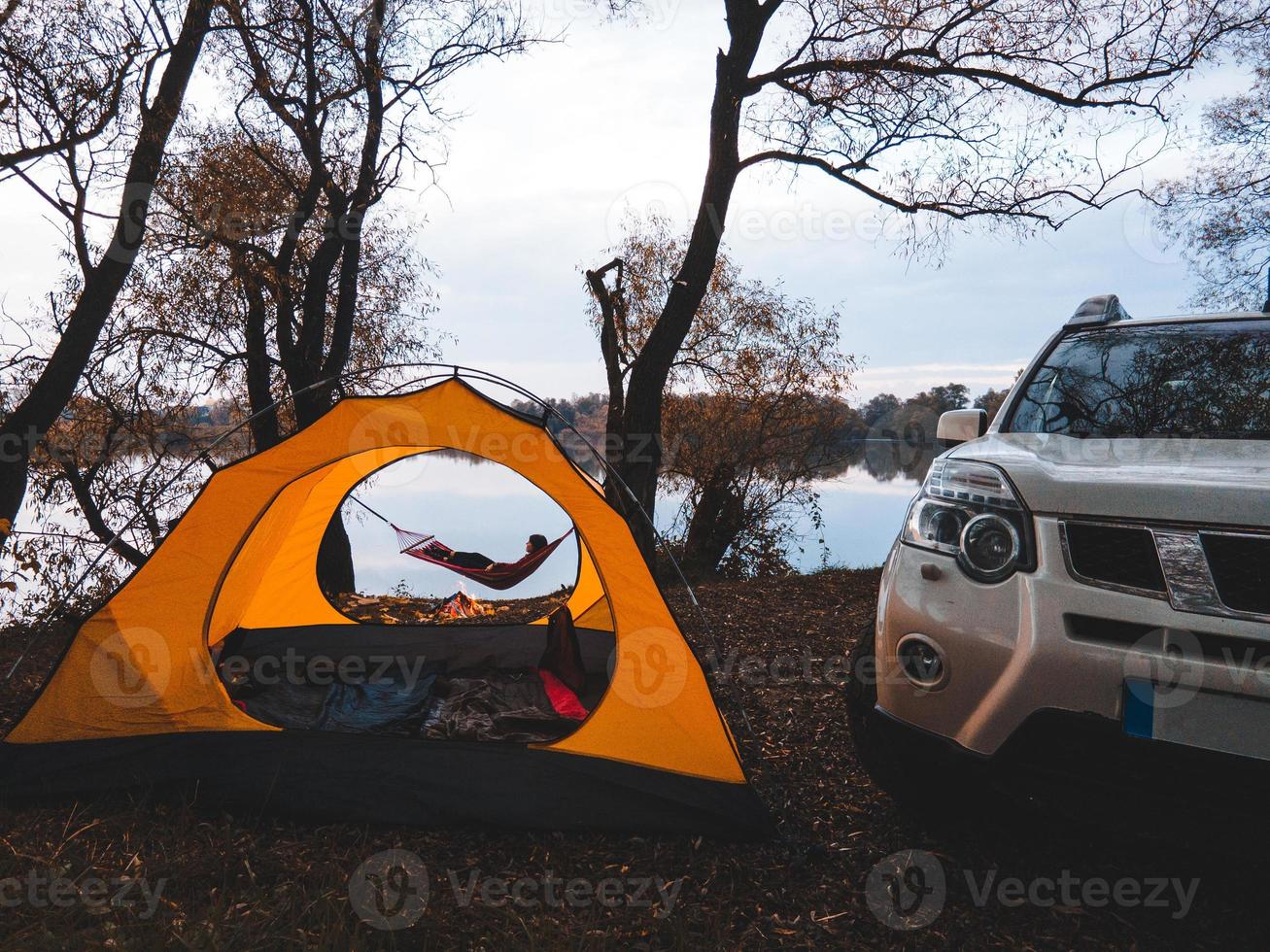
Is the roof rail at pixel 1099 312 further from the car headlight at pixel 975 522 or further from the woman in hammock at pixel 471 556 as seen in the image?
the woman in hammock at pixel 471 556

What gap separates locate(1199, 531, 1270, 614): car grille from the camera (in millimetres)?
1887

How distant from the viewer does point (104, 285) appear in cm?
627

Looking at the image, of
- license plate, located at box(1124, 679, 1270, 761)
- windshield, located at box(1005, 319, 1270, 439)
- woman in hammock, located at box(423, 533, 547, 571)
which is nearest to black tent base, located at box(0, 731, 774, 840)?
license plate, located at box(1124, 679, 1270, 761)

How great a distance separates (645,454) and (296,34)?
210 inches

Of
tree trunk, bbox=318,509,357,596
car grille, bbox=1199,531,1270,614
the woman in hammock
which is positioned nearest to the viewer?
car grille, bbox=1199,531,1270,614

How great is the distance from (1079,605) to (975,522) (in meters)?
0.36

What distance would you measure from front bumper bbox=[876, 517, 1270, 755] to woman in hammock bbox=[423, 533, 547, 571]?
380 centimetres

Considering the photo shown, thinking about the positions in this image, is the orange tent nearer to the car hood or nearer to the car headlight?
the car headlight

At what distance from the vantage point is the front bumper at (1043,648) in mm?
1854

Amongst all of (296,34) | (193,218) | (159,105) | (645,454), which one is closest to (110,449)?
(193,218)

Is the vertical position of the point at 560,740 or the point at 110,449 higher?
the point at 110,449

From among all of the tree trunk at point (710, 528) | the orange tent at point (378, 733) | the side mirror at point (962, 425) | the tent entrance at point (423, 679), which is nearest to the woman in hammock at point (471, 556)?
the tent entrance at point (423, 679)

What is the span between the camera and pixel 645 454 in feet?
26.1

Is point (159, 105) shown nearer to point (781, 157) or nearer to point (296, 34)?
point (296, 34)
